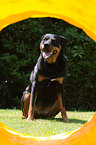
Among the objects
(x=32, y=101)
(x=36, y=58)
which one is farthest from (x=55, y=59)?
(x=36, y=58)

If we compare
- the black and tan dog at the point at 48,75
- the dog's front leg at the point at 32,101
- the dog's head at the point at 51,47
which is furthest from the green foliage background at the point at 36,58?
the dog's head at the point at 51,47

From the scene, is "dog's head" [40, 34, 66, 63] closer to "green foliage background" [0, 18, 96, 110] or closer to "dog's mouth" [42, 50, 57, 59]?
"dog's mouth" [42, 50, 57, 59]

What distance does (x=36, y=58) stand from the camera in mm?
8250

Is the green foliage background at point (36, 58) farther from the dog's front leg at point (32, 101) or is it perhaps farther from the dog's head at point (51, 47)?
the dog's head at point (51, 47)

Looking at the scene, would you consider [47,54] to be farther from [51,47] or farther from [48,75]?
[48,75]

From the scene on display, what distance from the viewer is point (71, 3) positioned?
7.34 ft

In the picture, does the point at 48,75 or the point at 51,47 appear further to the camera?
the point at 48,75

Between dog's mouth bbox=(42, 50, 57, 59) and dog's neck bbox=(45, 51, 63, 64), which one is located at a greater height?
dog's mouth bbox=(42, 50, 57, 59)

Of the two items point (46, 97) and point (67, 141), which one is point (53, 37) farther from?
point (67, 141)

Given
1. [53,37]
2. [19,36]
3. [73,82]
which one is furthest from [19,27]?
[53,37]

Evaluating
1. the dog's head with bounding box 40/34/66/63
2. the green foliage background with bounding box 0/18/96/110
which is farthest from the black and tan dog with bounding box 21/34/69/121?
the green foliage background with bounding box 0/18/96/110

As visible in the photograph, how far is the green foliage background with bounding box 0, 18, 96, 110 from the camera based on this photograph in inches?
318

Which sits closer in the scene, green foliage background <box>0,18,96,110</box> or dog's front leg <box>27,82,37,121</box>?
dog's front leg <box>27,82,37,121</box>

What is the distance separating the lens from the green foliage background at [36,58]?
26.5ft
